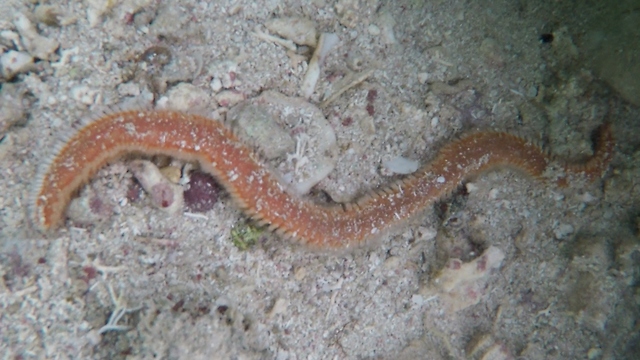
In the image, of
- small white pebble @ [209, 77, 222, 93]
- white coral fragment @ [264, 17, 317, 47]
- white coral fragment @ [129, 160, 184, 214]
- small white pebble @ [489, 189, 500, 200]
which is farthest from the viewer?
small white pebble @ [489, 189, 500, 200]

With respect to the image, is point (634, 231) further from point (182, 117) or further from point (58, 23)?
point (58, 23)

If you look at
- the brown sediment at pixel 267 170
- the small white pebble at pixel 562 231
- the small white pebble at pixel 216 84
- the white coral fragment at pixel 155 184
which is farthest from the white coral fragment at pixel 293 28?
the small white pebble at pixel 562 231

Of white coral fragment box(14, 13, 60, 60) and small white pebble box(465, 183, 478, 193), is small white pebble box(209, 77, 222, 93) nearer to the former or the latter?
white coral fragment box(14, 13, 60, 60)

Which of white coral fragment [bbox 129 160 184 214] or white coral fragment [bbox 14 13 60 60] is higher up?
white coral fragment [bbox 14 13 60 60]

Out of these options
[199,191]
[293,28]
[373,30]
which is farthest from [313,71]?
[199,191]

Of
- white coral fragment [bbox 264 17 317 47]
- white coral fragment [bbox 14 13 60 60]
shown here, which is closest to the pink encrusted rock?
white coral fragment [bbox 264 17 317 47]

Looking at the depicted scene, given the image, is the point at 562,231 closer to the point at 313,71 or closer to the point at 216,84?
the point at 313,71
